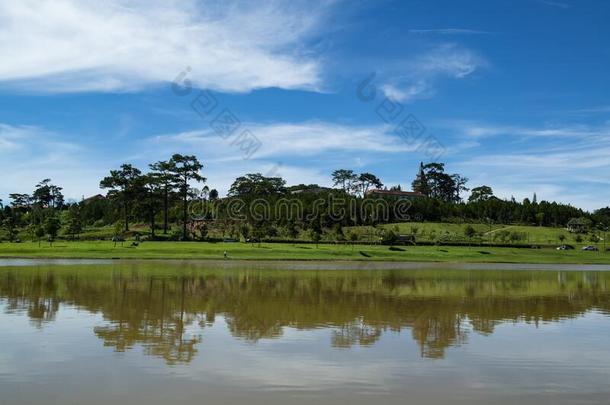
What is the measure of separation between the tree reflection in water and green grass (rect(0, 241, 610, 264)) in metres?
21.0

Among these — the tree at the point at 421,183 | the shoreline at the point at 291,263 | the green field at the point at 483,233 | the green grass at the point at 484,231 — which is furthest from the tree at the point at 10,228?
the tree at the point at 421,183

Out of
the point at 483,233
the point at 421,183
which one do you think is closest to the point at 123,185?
the point at 483,233

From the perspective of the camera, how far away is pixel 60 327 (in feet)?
55.0

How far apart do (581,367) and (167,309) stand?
14.3 metres

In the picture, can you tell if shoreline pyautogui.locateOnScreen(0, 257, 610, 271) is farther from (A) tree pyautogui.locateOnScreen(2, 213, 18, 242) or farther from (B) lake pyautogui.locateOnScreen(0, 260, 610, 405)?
(A) tree pyautogui.locateOnScreen(2, 213, 18, 242)

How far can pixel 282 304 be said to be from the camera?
2352 centimetres

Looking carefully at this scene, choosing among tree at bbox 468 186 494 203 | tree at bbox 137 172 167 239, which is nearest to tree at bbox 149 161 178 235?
tree at bbox 137 172 167 239

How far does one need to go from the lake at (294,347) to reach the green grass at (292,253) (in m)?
32.4

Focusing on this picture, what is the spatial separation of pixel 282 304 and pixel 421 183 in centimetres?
16016

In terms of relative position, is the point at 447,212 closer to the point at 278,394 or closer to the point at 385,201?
the point at 385,201

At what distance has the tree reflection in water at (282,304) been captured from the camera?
53.2 feet

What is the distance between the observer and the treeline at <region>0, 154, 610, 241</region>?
3440 inches

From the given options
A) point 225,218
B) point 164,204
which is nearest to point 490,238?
point 225,218

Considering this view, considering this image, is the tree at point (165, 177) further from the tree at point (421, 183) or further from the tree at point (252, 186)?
the tree at point (421, 183)
